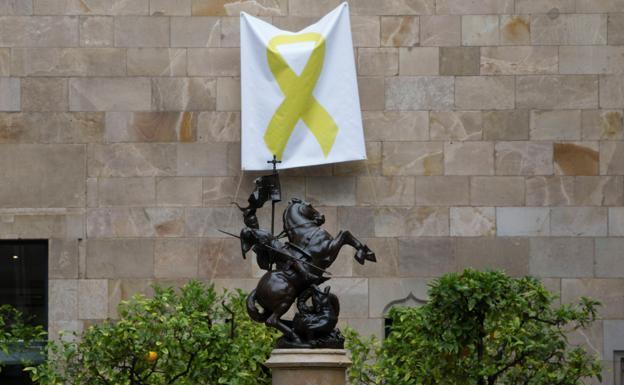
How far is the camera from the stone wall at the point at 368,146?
26.7 m

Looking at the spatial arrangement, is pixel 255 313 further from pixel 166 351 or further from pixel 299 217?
pixel 166 351

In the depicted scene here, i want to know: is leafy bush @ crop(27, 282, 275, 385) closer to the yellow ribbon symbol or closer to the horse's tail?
the horse's tail

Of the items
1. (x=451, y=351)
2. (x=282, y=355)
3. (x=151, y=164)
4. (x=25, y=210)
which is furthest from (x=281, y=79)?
(x=282, y=355)

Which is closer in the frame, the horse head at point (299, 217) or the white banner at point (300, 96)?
the horse head at point (299, 217)

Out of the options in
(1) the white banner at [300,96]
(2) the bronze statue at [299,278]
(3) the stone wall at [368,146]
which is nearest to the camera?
(2) the bronze statue at [299,278]

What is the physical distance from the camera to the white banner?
26531mm

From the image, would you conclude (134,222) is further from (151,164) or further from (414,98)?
(414,98)

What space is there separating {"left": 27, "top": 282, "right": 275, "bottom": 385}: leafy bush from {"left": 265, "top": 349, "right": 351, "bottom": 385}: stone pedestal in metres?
3.73

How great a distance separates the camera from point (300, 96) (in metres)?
26.6

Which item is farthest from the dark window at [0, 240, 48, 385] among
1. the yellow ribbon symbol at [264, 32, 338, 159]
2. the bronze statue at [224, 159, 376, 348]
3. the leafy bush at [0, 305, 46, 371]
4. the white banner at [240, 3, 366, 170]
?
the bronze statue at [224, 159, 376, 348]

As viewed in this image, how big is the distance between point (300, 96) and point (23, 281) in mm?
5248

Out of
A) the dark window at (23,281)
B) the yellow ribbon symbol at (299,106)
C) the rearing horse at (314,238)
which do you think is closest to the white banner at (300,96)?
the yellow ribbon symbol at (299,106)

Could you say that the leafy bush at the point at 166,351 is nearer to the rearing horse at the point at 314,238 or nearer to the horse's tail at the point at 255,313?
the horse's tail at the point at 255,313

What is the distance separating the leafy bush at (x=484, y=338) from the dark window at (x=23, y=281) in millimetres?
6358
